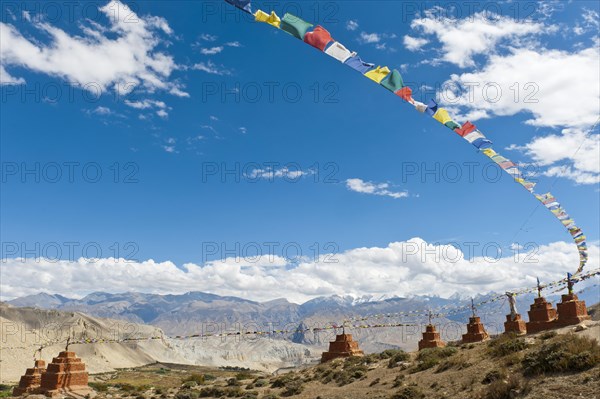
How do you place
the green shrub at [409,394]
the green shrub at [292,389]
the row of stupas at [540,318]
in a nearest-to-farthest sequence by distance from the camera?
1. the green shrub at [409,394]
2. the row of stupas at [540,318]
3. the green shrub at [292,389]

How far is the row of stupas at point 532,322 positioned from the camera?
27.5m

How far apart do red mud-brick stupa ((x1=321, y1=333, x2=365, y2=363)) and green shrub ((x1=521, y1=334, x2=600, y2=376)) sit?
20.5 m

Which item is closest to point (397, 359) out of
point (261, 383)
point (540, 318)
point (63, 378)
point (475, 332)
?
point (475, 332)

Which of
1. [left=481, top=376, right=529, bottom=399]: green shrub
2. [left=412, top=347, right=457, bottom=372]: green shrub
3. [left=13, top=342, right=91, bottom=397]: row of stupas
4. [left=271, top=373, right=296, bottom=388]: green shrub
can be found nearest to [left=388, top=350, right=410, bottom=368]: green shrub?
[left=412, top=347, right=457, bottom=372]: green shrub

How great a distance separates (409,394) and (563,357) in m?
6.89

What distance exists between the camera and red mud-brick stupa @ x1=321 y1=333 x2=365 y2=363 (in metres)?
37.8

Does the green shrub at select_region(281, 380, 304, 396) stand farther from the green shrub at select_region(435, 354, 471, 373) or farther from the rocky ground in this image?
the green shrub at select_region(435, 354, 471, 373)

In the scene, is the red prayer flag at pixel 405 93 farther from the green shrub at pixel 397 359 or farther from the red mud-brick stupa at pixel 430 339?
the red mud-brick stupa at pixel 430 339

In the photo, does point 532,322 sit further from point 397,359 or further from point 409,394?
point 409,394

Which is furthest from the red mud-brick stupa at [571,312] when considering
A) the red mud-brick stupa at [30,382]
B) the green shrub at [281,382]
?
the red mud-brick stupa at [30,382]

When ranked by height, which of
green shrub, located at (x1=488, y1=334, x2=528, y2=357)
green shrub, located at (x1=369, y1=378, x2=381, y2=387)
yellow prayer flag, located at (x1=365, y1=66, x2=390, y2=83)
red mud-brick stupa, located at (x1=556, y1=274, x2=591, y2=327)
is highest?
yellow prayer flag, located at (x1=365, y1=66, x2=390, y2=83)

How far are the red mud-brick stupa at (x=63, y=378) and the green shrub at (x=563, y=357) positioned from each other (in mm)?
31150

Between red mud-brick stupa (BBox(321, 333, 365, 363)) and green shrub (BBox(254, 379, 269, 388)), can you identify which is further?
red mud-brick stupa (BBox(321, 333, 365, 363))

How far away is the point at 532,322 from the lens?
1172 inches
